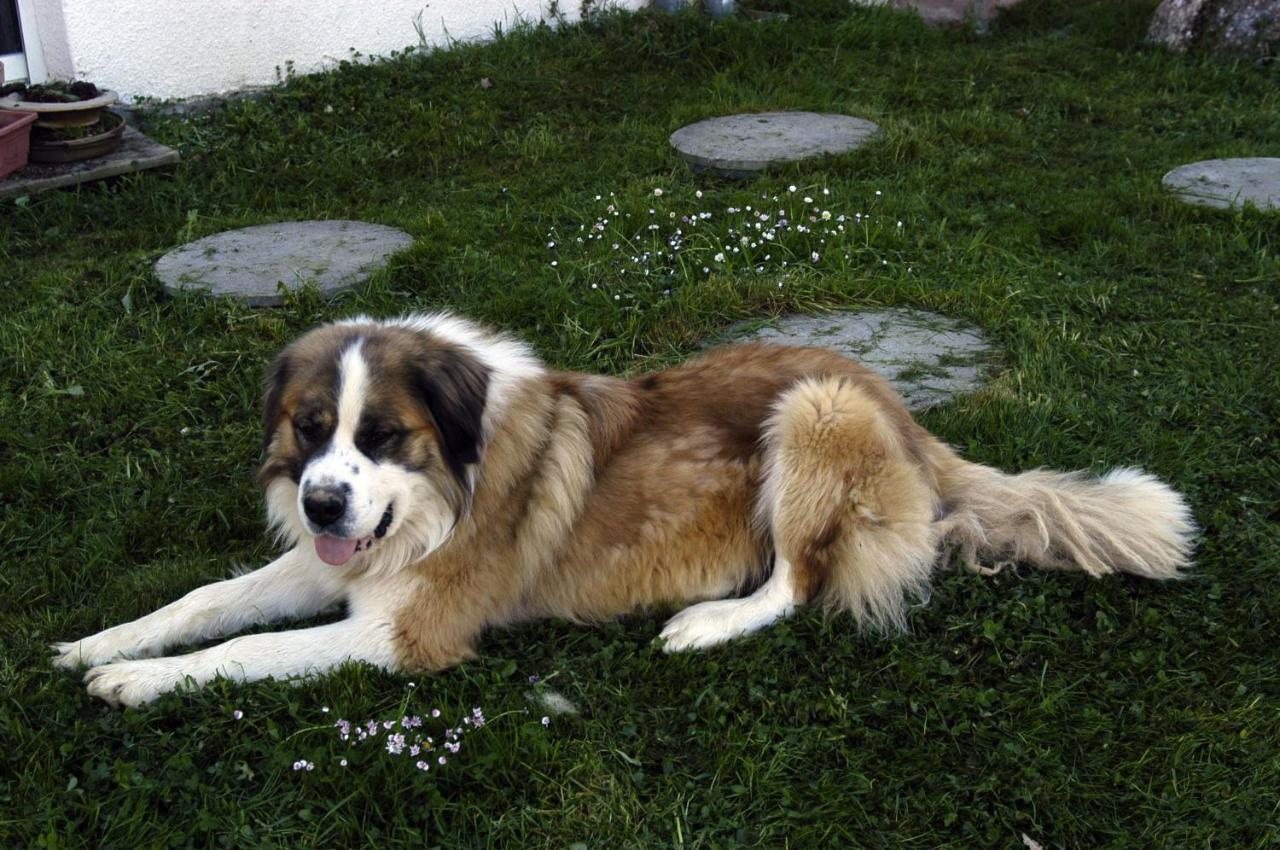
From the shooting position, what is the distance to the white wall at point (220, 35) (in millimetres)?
6941

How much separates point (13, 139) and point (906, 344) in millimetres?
4742

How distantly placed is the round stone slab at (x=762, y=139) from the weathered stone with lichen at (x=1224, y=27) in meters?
3.17

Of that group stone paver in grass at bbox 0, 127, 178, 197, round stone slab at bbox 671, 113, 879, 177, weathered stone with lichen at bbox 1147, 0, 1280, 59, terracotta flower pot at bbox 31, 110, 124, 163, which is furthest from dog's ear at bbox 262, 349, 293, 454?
weathered stone with lichen at bbox 1147, 0, 1280, 59

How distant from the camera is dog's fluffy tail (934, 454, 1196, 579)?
3379mm

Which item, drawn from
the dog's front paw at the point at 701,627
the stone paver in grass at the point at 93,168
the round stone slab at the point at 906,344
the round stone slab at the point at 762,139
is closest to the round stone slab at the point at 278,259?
the stone paver in grass at the point at 93,168

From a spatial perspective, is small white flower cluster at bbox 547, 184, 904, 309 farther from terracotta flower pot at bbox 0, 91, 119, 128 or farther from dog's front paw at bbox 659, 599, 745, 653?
terracotta flower pot at bbox 0, 91, 119, 128

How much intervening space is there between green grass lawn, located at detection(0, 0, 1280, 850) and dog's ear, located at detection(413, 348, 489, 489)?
56 cm

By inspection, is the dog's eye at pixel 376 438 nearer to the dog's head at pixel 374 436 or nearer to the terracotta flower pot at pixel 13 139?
the dog's head at pixel 374 436

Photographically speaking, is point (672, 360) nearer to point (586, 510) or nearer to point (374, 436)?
point (586, 510)

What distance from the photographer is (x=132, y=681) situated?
295cm

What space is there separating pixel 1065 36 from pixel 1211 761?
7768mm

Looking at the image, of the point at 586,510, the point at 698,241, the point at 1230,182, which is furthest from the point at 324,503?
the point at 1230,182

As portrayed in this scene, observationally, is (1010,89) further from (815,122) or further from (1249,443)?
(1249,443)

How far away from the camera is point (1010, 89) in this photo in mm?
8062
